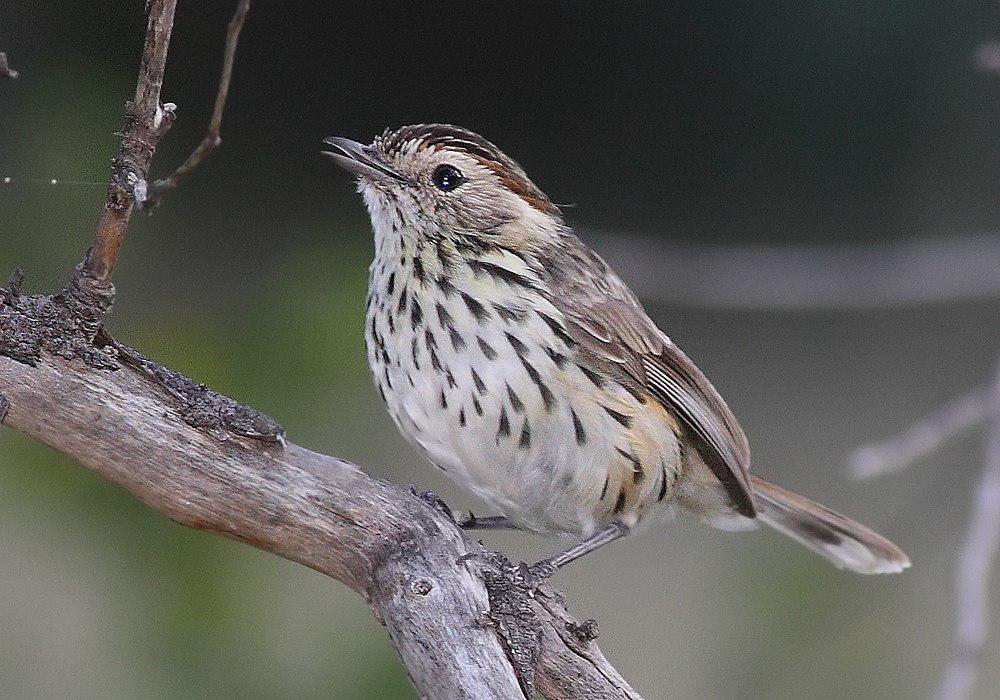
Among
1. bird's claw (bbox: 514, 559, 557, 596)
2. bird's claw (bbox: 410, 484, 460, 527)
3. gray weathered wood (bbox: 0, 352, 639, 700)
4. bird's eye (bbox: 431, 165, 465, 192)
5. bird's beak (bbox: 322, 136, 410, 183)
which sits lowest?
gray weathered wood (bbox: 0, 352, 639, 700)

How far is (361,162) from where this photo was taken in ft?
8.67

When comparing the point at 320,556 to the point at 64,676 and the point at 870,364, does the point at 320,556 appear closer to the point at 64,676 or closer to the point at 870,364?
the point at 64,676

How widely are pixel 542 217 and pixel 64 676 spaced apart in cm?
155

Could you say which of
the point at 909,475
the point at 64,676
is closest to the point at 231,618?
the point at 64,676

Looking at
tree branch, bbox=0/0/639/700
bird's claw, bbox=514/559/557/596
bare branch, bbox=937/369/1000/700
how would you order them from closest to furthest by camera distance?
1. tree branch, bbox=0/0/639/700
2. bird's claw, bbox=514/559/557/596
3. bare branch, bbox=937/369/1000/700

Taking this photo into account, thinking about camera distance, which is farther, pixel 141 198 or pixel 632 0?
pixel 632 0

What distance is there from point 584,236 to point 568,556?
120cm

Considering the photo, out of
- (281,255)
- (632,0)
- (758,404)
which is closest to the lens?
(281,255)

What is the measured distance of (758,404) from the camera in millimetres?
4316

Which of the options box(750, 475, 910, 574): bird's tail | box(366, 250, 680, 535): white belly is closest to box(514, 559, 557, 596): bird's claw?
box(366, 250, 680, 535): white belly

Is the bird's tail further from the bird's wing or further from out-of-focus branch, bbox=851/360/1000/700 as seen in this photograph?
out-of-focus branch, bbox=851/360/1000/700

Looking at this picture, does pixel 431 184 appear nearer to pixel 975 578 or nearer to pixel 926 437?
pixel 926 437

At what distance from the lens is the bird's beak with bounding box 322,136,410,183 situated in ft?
8.65

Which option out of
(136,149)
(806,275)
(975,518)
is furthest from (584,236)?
(136,149)
